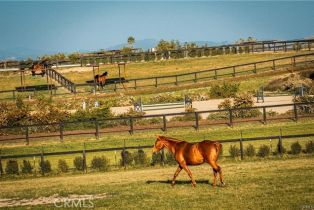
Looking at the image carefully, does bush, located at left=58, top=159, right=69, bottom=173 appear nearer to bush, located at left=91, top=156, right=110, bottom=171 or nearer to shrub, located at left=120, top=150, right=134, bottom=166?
bush, located at left=91, top=156, right=110, bottom=171

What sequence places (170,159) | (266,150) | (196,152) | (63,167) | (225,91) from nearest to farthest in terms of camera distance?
(196,152) → (266,150) → (170,159) → (63,167) → (225,91)

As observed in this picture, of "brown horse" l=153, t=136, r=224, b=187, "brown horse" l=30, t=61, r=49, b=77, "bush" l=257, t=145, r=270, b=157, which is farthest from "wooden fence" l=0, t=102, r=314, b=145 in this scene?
"brown horse" l=30, t=61, r=49, b=77

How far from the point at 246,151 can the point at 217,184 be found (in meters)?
8.40

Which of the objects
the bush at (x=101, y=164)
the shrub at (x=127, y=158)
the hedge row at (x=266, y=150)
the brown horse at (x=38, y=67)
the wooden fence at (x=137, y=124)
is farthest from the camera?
the brown horse at (x=38, y=67)

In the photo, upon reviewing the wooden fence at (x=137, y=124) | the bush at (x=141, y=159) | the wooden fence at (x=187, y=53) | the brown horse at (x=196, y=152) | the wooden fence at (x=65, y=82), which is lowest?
the bush at (x=141, y=159)

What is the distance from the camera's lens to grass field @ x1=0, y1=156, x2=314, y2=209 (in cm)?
1504

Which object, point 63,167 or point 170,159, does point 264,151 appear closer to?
point 170,159

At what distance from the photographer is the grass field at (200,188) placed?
592 inches

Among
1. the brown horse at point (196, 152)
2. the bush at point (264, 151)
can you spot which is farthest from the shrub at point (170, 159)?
the brown horse at point (196, 152)

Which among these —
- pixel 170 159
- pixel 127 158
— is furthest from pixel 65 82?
pixel 170 159

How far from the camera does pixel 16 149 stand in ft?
111

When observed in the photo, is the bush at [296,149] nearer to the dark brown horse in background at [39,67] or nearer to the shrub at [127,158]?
the shrub at [127,158]

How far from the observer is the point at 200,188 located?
688 inches

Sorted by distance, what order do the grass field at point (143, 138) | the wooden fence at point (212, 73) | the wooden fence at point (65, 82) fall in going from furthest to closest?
the wooden fence at point (65, 82), the wooden fence at point (212, 73), the grass field at point (143, 138)
